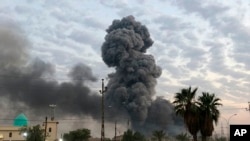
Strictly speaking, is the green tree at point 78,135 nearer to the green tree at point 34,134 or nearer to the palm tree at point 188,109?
the green tree at point 34,134

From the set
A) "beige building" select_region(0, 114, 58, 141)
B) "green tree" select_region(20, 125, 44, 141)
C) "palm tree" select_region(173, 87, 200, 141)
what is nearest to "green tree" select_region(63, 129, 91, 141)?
"beige building" select_region(0, 114, 58, 141)

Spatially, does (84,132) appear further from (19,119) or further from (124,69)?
(124,69)

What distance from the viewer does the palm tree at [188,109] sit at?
5647cm

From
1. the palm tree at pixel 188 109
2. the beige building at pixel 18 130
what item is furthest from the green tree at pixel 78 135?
the palm tree at pixel 188 109

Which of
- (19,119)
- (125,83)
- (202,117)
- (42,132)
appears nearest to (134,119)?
(125,83)

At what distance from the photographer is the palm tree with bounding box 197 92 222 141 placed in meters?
57.1

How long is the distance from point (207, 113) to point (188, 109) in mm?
3597

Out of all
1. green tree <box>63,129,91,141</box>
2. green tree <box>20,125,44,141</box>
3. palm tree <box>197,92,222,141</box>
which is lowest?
green tree <box>63,129,91,141</box>

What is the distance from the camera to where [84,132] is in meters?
127

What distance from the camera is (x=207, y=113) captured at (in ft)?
190

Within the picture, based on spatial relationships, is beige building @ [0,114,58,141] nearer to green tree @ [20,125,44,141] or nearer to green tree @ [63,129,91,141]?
green tree @ [63,129,91,141]

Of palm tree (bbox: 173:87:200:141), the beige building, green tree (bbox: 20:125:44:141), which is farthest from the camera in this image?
the beige building

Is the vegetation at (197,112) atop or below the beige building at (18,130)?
atop

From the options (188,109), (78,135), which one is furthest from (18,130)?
(188,109)
